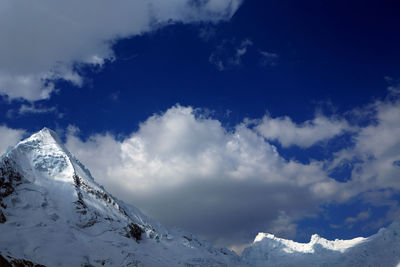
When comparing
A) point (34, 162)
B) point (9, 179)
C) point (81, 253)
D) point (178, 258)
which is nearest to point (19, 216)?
point (9, 179)

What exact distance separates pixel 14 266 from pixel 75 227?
69.9m

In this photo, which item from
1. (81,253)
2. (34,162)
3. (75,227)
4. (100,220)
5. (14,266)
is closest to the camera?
(14,266)

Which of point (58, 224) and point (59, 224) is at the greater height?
point (59, 224)

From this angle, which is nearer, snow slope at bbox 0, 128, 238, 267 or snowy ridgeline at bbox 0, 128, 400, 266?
snowy ridgeline at bbox 0, 128, 400, 266

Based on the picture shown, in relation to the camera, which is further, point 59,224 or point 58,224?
point 59,224

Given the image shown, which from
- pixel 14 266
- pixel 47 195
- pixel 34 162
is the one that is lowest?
pixel 14 266

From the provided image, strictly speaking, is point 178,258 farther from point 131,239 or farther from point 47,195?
point 47,195

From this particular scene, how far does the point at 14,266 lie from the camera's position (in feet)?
310

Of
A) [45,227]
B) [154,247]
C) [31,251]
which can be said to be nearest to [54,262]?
[31,251]

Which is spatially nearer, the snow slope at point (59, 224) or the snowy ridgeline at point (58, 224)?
the snowy ridgeline at point (58, 224)

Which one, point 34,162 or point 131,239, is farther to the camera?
point 34,162

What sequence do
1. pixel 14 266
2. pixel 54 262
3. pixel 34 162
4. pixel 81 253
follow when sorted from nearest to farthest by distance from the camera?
pixel 14 266 → pixel 54 262 → pixel 81 253 → pixel 34 162

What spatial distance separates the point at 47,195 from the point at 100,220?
98.1 feet

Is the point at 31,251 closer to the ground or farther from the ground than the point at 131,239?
closer to the ground
